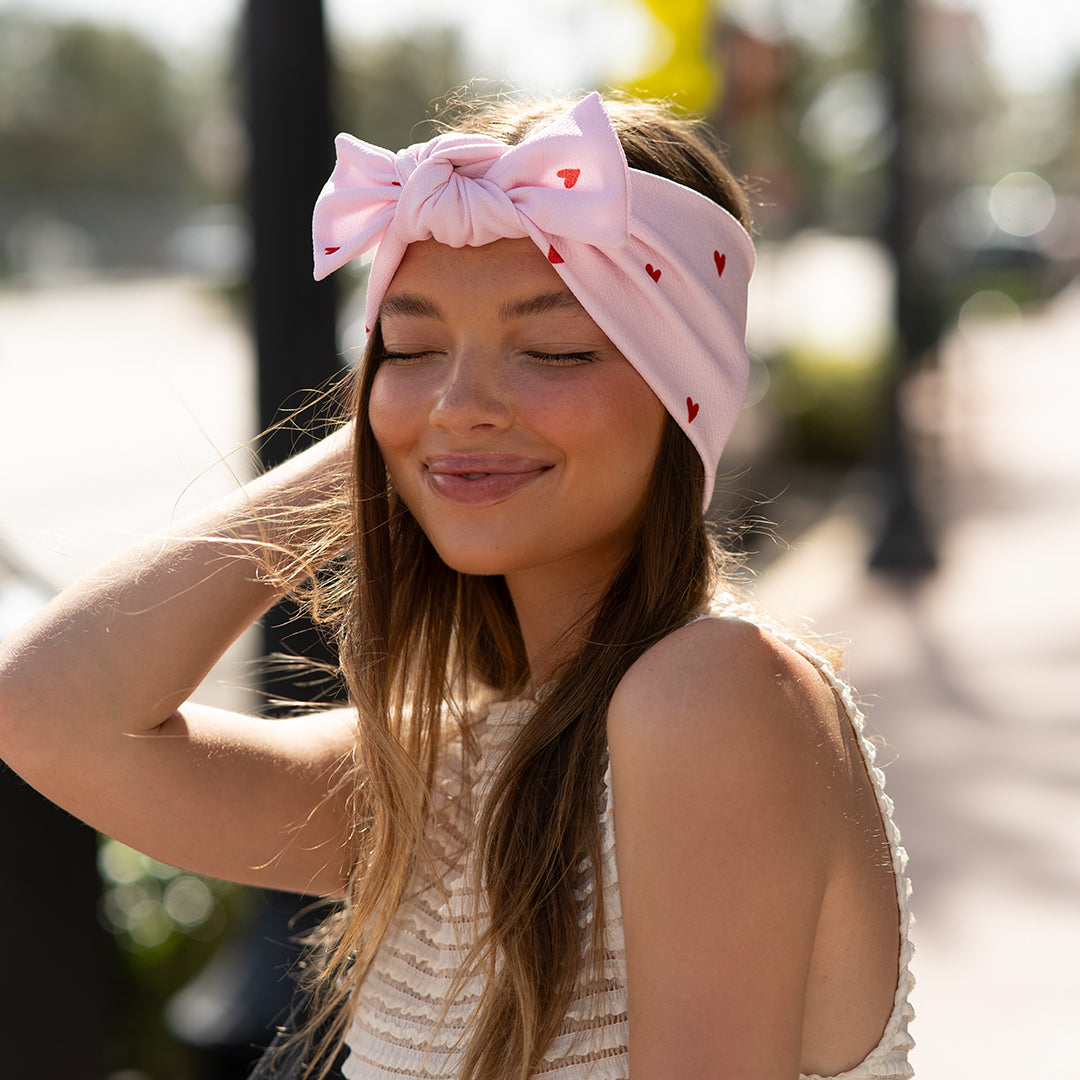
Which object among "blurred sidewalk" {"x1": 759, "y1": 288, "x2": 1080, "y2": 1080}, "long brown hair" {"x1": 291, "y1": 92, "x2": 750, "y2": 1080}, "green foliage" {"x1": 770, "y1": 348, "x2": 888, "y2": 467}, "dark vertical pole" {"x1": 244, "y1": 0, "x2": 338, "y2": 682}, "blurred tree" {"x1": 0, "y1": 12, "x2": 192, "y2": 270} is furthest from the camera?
"blurred tree" {"x1": 0, "y1": 12, "x2": 192, "y2": 270}

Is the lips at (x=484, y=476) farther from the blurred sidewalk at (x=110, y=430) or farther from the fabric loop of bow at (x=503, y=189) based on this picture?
the blurred sidewalk at (x=110, y=430)

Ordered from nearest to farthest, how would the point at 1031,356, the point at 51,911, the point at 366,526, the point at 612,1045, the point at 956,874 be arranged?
the point at 612,1045 → the point at 366,526 → the point at 51,911 → the point at 956,874 → the point at 1031,356

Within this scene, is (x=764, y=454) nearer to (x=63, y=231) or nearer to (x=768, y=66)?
(x=768, y=66)

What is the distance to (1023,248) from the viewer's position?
118 ft

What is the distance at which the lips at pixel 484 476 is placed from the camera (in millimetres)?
1671

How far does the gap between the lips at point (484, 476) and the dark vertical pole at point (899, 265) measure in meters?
7.65

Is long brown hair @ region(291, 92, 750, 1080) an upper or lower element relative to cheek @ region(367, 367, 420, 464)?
lower

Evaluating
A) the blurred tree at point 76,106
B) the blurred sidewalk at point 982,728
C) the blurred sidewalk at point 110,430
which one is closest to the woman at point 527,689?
the blurred sidewalk at point 110,430

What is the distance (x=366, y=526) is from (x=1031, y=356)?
70.7ft

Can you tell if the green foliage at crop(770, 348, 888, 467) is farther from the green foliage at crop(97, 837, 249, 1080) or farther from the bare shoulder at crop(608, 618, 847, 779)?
the bare shoulder at crop(608, 618, 847, 779)

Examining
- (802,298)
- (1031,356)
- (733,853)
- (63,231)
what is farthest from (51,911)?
(63,231)

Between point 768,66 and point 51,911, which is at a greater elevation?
point 768,66

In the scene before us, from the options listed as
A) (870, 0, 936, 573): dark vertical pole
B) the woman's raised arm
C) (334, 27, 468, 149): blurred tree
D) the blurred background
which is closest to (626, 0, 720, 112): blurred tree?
the blurred background

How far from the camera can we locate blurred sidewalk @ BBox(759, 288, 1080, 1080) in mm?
3986
